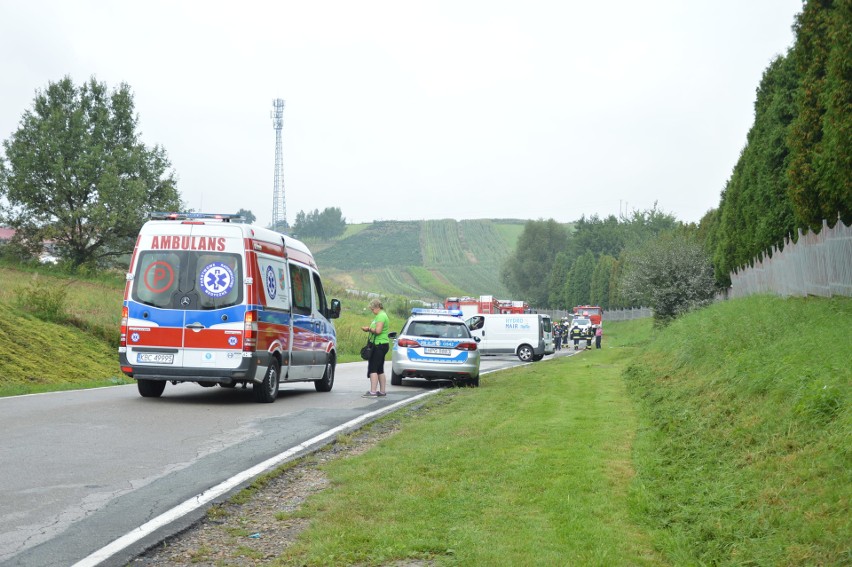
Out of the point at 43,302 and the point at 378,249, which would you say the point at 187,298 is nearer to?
the point at 43,302

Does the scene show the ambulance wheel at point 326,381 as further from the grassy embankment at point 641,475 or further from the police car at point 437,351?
the grassy embankment at point 641,475

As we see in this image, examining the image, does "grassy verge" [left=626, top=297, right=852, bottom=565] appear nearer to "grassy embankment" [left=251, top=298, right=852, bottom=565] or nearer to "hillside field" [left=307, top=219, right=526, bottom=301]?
"grassy embankment" [left=251, top=298, right=852, bottom=565]

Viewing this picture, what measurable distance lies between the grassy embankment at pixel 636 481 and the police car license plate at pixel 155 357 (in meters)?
4.18

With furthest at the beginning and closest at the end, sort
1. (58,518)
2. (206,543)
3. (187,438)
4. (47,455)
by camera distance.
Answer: (187,438) < (47,455) < (58,518) < (206,543)

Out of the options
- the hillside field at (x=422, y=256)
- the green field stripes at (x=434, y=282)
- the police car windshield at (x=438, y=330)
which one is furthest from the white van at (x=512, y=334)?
the green field stripes at (x=434, y=282)

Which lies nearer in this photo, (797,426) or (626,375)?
(797,426)

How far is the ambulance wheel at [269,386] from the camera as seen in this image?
15.7 meters

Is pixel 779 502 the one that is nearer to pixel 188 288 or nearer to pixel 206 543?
pixel 206 543

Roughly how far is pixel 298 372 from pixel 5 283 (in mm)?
24477

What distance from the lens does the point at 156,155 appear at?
57.2 m

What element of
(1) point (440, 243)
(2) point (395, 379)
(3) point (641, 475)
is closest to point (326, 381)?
(2) point (395, 379)

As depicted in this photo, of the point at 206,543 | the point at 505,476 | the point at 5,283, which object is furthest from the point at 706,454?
the point at 5,283

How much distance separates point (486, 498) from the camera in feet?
24.3

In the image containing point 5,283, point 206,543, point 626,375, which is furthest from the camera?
point 5,283
